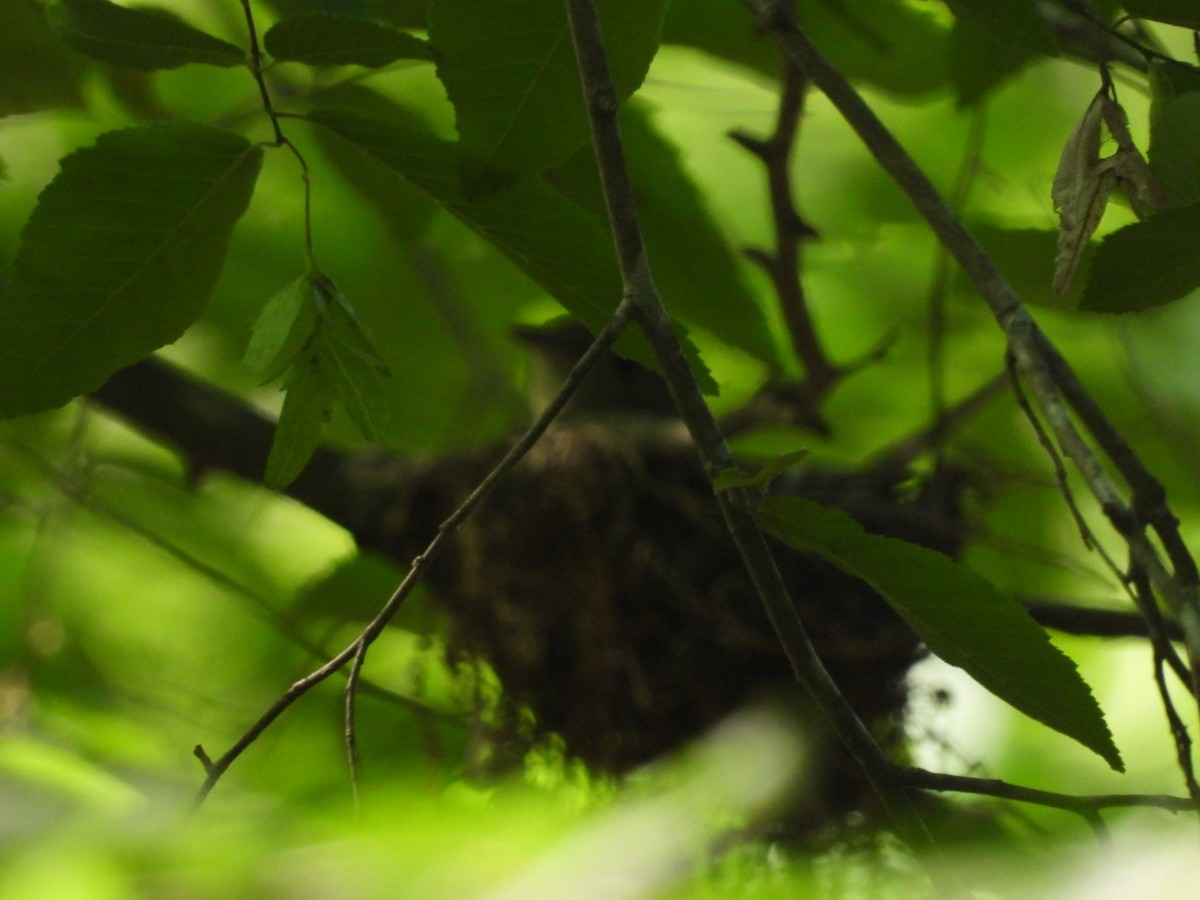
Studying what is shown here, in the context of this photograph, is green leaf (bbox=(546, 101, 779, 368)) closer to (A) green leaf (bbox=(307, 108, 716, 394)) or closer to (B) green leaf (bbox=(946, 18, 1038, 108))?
(B) green leaf (bbox=(946, 18, 1038, 108))

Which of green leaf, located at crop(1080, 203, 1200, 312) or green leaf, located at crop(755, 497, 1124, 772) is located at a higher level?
green leaf, located at crop(1080, 203, 1200, 312)

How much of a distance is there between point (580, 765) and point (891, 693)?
31cm

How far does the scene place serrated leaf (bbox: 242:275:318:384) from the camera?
0.48 meters

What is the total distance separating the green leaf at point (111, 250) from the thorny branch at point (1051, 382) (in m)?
0.25

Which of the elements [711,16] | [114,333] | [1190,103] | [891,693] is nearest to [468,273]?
[711,16]

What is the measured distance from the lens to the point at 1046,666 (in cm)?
43

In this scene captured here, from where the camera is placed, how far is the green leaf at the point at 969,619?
421 millimetres

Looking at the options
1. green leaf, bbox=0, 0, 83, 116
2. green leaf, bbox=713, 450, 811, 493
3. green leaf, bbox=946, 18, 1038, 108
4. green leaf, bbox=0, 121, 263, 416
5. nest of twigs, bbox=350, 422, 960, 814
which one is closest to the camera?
green leaf, bbox=713, 450, 811, 493

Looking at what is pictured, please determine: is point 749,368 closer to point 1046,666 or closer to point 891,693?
point 891,693

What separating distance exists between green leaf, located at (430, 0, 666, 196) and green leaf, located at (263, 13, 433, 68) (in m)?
0.01

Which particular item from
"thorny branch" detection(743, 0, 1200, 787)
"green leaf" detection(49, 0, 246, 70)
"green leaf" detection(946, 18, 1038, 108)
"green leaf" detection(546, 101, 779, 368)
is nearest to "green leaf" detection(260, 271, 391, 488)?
"green leaf" detection(49, 0, 246, 70)

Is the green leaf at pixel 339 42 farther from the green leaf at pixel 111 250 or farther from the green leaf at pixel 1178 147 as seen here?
the green leaf at pixel 1178 147

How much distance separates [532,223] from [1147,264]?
238mm

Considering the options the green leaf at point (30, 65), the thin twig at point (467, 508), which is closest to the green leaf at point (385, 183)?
the green leaf at point (30, 65)
